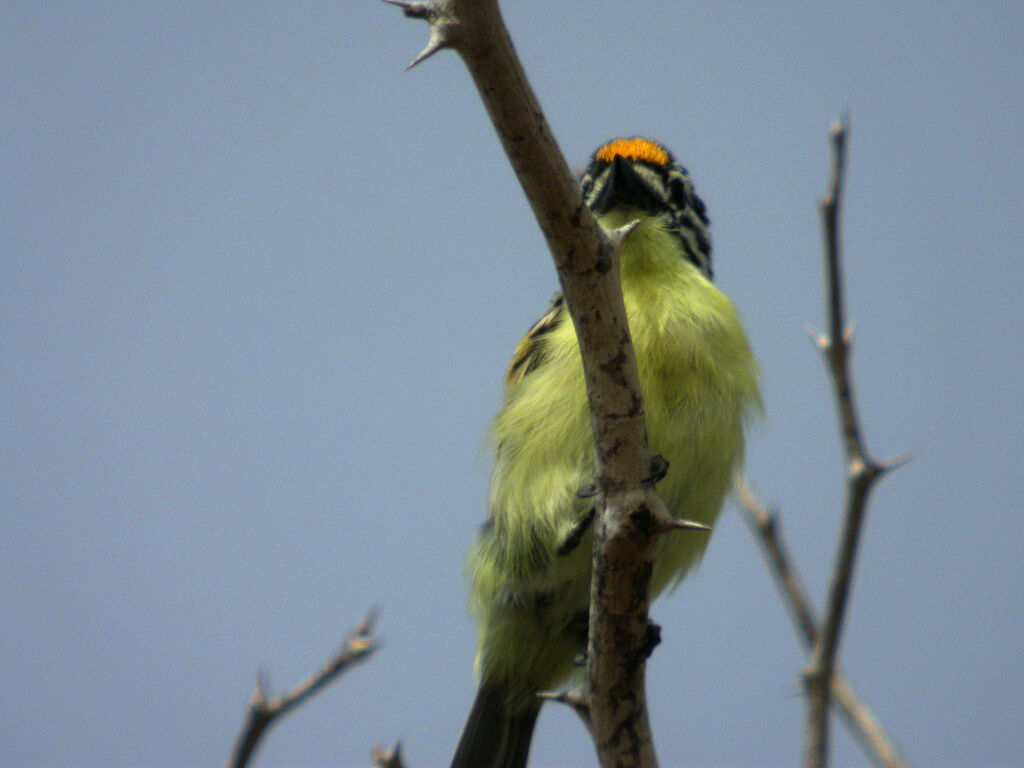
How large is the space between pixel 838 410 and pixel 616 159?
134cm

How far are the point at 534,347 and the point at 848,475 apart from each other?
→ 149 cm

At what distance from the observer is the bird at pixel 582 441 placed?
3283 mm

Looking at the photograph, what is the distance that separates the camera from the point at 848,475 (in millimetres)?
2740

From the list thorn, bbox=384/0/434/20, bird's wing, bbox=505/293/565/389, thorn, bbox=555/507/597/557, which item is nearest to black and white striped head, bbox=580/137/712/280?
bird's wing, bbox=505/293/565/389

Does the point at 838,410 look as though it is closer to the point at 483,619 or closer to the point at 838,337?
the point at 838,337

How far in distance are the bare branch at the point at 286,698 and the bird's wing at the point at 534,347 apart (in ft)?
4.77

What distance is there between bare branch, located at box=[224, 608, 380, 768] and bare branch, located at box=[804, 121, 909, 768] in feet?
3.96

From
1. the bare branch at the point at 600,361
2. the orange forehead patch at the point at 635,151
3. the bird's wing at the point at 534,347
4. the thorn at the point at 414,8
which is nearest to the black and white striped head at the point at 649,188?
the orange forehead patch at the point at 635,151

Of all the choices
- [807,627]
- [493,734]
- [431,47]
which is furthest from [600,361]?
[493,734]

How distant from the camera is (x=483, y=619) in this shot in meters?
3.87

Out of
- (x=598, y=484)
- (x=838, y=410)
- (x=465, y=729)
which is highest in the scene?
(x=838, y=410)

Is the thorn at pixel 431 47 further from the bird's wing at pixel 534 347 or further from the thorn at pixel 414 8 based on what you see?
the bird's wing at pixel 534 347

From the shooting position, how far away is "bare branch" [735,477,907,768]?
303cm

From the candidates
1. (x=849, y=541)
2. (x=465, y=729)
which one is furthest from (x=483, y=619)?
(x=849, y=541)
